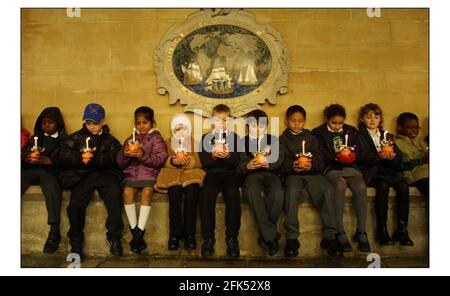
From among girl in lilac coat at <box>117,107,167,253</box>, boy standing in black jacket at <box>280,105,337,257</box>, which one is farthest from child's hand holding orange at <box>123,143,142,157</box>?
boy standing in black jacket at <box>280,105,337,257</box>

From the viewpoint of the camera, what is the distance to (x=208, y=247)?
147 inches

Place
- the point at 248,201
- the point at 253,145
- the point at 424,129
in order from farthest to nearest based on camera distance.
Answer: the point at 424,129
the point at 253,145
the point at 248,201

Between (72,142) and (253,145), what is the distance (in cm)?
176

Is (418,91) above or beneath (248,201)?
above

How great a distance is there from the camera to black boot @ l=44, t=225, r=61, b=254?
3.90m

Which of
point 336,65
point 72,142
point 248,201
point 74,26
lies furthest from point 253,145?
point 74,26

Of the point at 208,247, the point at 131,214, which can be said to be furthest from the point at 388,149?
the point at 131,214

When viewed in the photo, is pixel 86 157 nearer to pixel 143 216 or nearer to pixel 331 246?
pixel 143 216

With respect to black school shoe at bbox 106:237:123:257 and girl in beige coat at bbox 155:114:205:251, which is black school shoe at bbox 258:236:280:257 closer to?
girl in beige coat at bbox 155:114:205:251

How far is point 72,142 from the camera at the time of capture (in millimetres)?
4289

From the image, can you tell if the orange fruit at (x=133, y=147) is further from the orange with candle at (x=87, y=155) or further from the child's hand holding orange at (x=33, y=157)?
the child's hand holding orange at (x=33, y=157)

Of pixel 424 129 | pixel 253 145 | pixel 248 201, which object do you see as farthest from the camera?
pixel 424 129

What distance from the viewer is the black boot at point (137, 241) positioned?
3854 mm

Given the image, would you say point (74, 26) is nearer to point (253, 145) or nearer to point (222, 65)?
point (222, 65)
